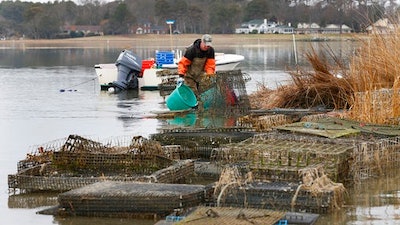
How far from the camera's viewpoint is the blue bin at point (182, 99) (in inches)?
549

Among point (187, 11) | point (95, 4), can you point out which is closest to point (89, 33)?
point (187, 11)

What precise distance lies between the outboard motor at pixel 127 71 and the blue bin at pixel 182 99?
27.7 feet

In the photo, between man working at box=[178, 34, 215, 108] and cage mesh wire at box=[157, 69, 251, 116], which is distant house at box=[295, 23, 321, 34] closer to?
man working at box=[178, 34, 215, 108]

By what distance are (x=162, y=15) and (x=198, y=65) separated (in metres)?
112

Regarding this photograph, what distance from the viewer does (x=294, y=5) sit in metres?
122

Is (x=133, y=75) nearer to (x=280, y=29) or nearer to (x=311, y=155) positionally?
(x=311, y=155)

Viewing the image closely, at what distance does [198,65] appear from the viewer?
44.1 feet

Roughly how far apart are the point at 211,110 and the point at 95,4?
146 meters

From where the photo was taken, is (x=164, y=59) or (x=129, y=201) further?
(x=164, y=59)

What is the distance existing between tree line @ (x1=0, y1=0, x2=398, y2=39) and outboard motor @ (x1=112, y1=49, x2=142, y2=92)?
252 feet

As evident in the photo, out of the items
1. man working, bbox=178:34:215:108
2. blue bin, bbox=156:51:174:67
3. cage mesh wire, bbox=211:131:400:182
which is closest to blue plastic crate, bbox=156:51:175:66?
blue bin, bbox=156:51:174:67

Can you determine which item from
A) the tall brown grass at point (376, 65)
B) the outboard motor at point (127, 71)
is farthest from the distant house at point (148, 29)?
the tall brown grass at point (376, 65)

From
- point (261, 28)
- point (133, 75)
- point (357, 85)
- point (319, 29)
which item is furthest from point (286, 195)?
point (261, 28)

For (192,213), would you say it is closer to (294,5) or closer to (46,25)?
(294,5)
